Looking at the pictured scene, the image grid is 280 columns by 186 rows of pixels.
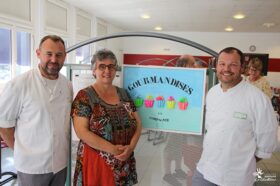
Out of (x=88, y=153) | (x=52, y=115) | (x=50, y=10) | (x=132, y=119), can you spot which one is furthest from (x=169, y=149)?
(x=50, y=10)

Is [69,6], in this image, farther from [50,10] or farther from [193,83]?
[193,83]

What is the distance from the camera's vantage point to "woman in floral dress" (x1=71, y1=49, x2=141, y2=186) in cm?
A: 149

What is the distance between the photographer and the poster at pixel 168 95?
5.88 ft

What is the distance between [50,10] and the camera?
5.51m

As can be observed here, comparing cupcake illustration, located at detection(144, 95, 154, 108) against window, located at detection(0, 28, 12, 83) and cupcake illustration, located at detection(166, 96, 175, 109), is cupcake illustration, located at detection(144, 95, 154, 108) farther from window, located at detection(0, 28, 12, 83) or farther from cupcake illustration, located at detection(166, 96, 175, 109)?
window, located at detection(0, 28, 12, 83)

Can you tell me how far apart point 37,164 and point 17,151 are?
0.49 feet

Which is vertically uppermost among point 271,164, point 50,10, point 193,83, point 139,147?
point 50,10

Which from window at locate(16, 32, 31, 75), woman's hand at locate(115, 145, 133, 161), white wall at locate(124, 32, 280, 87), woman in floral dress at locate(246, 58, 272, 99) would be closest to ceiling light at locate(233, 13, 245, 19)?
white wall at locate(124, 32, 280, 87)

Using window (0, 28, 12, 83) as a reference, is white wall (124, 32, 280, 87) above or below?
above

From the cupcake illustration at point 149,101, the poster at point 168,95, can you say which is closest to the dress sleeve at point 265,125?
the poster at point 168,95

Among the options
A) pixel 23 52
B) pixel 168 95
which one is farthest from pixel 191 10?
pixel 168 95

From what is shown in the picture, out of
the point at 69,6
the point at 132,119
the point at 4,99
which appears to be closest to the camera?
the point at 4,99

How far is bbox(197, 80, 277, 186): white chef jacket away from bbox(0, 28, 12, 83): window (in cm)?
413

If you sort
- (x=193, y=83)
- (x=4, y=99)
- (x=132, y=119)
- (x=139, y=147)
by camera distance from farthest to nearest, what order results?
(x=139, y=147) < (x=193, y=83) < (x=132, y=119) < (x=4, y=99)
